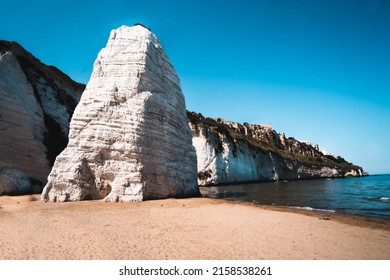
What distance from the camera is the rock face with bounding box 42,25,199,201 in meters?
16.1

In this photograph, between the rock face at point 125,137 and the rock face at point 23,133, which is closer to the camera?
the rock face at point 125,137

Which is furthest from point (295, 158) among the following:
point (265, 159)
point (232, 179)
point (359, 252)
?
point (359, 252)

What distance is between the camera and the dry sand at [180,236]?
653 centimetres

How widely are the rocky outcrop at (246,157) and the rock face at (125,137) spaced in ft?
86.6

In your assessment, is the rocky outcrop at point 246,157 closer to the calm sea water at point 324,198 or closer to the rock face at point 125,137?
the calm sea water at point 324,198

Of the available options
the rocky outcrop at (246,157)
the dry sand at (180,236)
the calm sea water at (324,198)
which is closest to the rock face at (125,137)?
the dry sand at (180,236)

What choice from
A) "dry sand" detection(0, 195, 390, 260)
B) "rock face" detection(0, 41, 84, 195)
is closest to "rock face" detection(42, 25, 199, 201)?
"dry sand" detection(0, 195, 390, 260)

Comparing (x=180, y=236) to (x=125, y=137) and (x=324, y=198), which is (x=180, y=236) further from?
(x=324, y=198)

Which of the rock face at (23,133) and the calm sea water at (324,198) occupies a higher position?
the rock face at (23,133)

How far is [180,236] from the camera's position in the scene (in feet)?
26.4

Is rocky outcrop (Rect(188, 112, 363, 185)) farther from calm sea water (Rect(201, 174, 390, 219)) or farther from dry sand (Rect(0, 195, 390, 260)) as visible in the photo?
dry sand (Rect(0, 195, 390, 260))

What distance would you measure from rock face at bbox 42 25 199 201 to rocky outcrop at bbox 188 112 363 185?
26.4 metres

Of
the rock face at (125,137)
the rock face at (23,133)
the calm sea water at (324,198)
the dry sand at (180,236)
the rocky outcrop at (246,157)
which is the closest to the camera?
the dry sand at (180,236)
